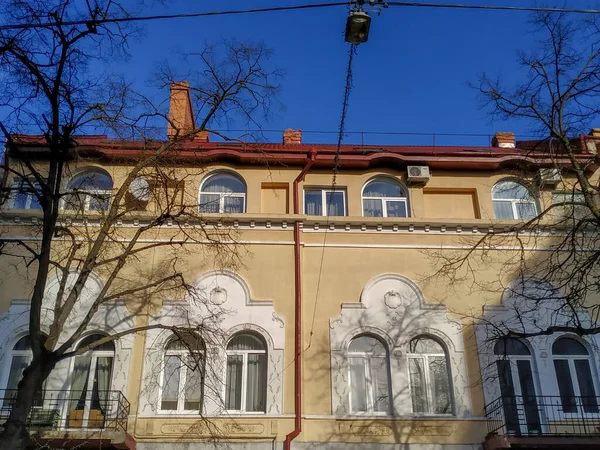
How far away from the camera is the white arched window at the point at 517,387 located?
14.9 m

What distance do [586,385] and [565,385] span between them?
1.64 ft

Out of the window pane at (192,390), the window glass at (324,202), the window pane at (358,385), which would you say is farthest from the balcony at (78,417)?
the window glass at (324,202)

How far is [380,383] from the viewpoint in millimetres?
15289

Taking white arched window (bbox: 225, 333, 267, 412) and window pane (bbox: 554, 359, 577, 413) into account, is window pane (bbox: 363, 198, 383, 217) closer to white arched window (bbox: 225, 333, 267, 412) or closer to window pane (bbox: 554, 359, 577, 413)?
white arched window (bbox: 225, 333, 267, 412)

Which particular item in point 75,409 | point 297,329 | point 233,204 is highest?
point 233,204

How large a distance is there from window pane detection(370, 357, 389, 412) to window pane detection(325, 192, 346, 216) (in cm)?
417

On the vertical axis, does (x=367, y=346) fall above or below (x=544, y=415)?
above

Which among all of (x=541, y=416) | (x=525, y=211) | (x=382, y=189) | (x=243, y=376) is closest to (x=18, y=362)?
(x=243, y=376)

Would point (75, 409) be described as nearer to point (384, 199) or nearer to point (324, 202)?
point (324, 202)

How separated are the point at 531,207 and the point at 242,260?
27.2ft

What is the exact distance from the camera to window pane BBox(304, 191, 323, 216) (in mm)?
17484

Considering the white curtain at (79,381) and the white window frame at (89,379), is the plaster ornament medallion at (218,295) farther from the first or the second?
the white curtain at (79,381)

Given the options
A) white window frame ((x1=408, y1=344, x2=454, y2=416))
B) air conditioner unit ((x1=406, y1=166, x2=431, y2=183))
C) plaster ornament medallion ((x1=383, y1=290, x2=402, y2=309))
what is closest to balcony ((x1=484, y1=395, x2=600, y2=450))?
white window frame ((x1=408, y1=344, x2=454, y2=416))

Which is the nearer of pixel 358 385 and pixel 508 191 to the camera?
pixel 358 385
